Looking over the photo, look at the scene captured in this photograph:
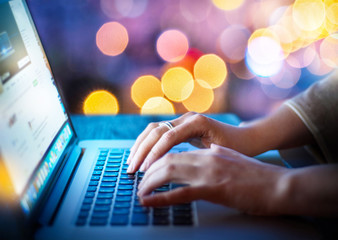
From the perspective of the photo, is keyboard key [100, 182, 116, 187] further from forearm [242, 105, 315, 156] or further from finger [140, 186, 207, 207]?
forearm [242, 105, 315, 156]

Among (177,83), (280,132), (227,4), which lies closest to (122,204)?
(280,132)

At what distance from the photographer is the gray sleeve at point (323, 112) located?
69cm

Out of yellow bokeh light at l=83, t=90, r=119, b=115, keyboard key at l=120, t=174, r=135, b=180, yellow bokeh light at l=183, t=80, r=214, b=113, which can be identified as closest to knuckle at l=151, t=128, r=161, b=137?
keyboard key at l=120, t=174, r=135, b=180

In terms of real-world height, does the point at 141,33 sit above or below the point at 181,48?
above

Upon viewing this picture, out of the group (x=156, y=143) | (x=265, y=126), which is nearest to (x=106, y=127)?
(x=156, y=143)

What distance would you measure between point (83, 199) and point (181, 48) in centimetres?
179

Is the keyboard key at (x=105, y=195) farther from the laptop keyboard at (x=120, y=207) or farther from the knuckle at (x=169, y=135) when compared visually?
the knuckle at (x=169, y=135)

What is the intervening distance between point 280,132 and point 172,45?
5.07 ft

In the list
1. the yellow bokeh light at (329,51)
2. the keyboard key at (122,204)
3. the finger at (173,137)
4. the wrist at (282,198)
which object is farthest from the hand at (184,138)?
the yellow bokeh light at (329,51)

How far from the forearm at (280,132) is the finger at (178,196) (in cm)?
29

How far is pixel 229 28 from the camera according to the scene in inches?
87.0

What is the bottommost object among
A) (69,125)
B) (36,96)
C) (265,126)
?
(265,126)

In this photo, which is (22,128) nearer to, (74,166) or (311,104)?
(74,166)

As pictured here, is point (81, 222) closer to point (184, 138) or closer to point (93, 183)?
point (93, 183)
